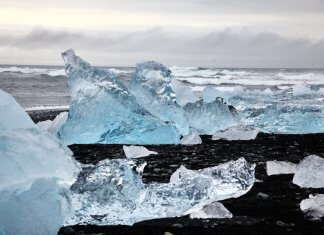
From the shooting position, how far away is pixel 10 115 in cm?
257

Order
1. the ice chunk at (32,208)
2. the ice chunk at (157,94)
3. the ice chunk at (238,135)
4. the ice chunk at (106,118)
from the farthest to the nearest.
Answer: the ice chunk at (157,94) → the ice chunk at (238,135) → the ice chunk at (106,118) → the ice chunk at (32,208)

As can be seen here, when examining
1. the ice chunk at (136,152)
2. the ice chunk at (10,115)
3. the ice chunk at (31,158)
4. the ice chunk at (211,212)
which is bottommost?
the ice chunk at (136,152)

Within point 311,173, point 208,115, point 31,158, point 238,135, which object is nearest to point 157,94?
point 208,115

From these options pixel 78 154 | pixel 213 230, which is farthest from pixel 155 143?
pixel 213 230

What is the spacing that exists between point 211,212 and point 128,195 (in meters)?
0.51

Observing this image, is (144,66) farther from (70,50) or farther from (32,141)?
(32,141)

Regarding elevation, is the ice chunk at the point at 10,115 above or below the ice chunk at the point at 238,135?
above

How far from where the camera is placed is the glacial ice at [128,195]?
255 centimetres

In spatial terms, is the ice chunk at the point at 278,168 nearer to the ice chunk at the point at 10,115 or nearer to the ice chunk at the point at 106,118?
the ice chunk at the point at 106,118

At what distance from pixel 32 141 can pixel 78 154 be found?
2641mm

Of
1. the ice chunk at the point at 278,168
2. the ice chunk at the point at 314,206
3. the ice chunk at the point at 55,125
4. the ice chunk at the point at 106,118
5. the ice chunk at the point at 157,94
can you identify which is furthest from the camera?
the ice chunk at the point at 157,94

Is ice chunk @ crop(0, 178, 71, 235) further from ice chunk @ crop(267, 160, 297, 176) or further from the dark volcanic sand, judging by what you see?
ice chunk @ crop(267, 160, 297, 176)

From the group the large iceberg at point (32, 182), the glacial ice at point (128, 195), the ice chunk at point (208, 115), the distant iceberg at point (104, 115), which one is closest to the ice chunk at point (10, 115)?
the large iceberg at point (32, 182)

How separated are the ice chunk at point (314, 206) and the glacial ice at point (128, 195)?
0.48 m
